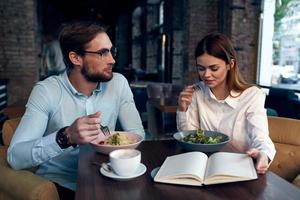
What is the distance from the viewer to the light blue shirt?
4.05 feet

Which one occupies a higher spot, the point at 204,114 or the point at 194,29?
the point at 194,29

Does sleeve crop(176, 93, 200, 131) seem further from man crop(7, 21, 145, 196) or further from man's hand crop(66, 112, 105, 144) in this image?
man's hand crop(66, 112, 105, 144)

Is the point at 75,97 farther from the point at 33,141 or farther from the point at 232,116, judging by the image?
the point at 232,116

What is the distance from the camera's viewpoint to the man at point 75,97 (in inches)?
56.6

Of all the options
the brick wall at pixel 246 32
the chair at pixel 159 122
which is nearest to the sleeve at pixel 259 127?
the chair at pixel 159 122

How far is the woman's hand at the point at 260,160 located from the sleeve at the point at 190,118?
587 mm

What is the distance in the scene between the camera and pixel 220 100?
166 cm

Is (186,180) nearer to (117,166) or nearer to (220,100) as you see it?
(117,166)

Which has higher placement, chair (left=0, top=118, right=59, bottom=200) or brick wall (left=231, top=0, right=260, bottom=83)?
brick wall (left=231, top=0, right=260, bottom=83)

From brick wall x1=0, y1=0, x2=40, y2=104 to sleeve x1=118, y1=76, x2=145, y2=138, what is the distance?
3794 mm

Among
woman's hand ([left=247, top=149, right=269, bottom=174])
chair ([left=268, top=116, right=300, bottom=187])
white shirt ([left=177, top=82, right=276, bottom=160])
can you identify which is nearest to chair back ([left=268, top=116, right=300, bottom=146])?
chair ([left=268, top=116, right=300, bottom=187])

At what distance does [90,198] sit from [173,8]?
21.6 feet

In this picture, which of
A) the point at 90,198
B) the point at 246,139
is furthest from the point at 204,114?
the point at 90,198

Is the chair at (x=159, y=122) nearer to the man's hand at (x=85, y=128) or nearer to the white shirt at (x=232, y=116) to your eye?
the white shirt at (x=232, y=116)
